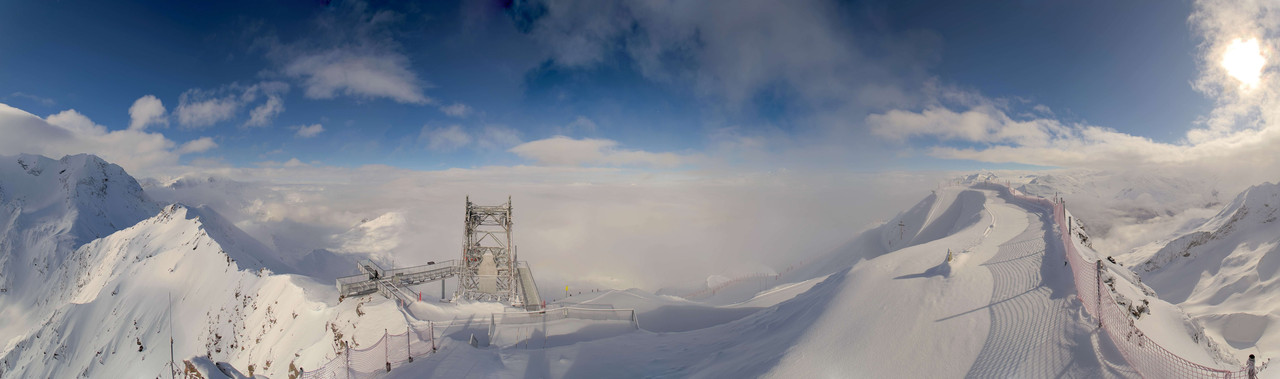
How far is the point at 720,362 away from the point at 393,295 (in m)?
17.7

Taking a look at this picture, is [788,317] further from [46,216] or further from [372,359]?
[46,216]

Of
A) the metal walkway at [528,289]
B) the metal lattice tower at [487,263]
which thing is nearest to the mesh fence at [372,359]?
the metal walkway at [528,289]

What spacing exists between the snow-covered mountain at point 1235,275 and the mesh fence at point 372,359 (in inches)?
1625

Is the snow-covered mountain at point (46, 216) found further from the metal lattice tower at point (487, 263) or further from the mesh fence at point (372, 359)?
the mesh fence at point (372, 359)

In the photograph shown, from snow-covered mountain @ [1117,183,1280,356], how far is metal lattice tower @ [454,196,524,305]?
139 ft

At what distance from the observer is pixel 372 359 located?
14273 mm

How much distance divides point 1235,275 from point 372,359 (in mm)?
65280

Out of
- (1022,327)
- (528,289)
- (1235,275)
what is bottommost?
(1235,275)

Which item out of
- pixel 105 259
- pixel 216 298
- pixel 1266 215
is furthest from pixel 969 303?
pixel 105 259

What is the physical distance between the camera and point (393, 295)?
22.2 m

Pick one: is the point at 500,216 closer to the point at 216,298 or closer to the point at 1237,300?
the point at 216,298

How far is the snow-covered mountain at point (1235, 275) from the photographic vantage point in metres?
27.5

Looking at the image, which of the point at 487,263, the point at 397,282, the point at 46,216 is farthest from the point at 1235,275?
the point at 46,216

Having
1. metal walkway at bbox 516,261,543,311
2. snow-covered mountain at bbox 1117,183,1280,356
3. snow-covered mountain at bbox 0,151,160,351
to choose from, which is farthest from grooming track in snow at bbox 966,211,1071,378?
snow-covered mountain at bbox 0,151,160,351
